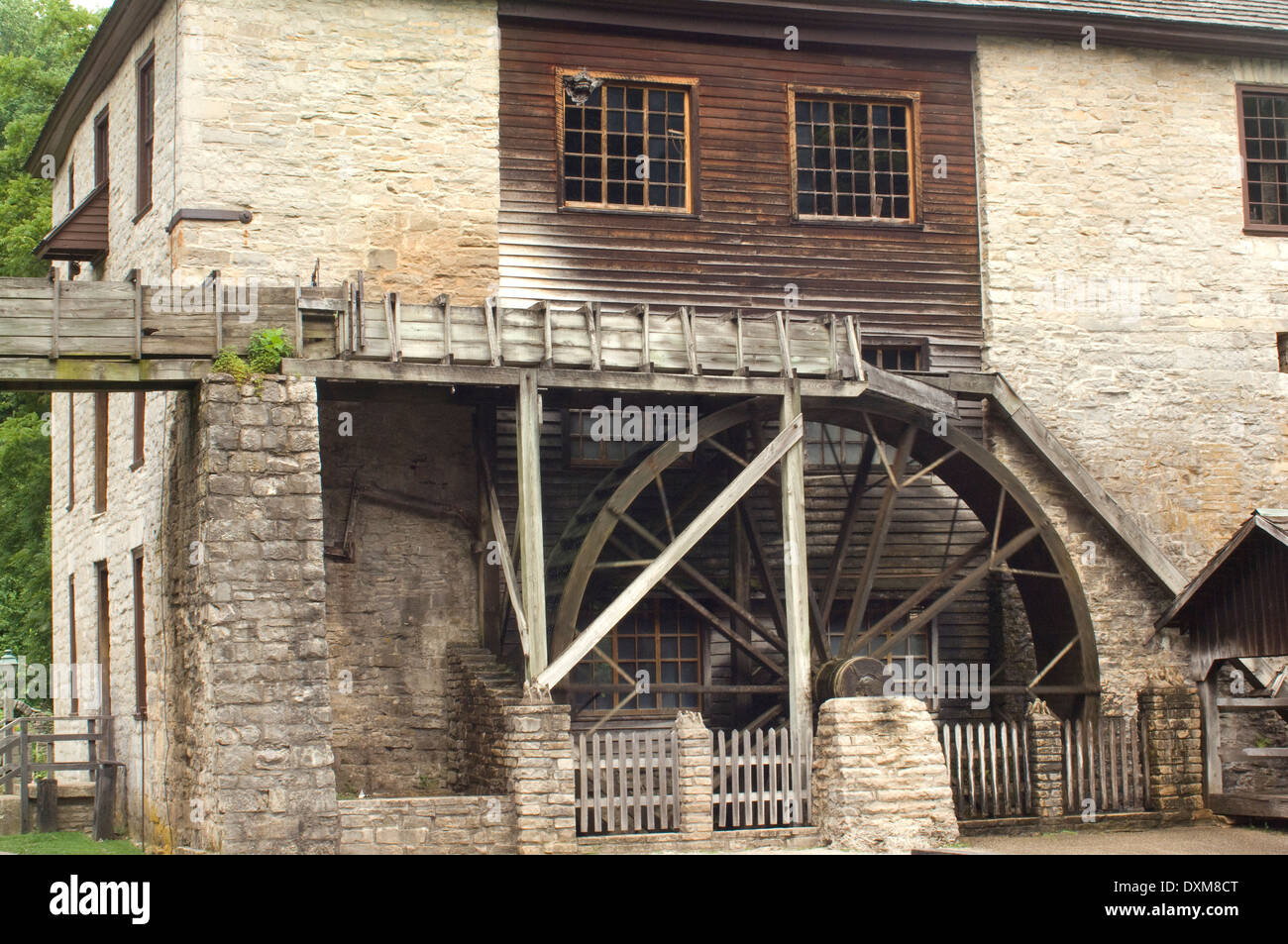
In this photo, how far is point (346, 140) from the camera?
17875 millimetres

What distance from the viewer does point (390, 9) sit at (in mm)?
18219

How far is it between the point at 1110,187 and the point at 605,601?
8.18 m

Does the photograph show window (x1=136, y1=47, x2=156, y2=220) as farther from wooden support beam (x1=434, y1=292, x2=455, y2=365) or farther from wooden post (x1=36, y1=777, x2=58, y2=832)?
wooden post (x1=36, y1=777, x2=58, y2=832)

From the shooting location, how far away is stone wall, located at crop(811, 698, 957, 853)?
14891 millimetres

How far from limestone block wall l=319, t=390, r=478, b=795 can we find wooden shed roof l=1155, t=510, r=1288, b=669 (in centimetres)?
787

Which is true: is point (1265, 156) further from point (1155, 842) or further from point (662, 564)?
point (662, 564)

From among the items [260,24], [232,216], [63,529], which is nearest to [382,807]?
[232,216]

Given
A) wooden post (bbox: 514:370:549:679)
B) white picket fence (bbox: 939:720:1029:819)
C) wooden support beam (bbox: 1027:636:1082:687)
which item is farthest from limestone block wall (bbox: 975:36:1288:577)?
wooden post (bbox: 514:370:549:679)

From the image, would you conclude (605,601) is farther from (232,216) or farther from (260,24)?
(260,24)

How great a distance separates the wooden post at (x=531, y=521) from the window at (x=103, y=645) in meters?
7.54

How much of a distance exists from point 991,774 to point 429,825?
6.18 meters

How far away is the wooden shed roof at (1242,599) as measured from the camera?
653 inches

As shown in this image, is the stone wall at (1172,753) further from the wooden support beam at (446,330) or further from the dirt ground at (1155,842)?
the wooden support beam at (446,330)

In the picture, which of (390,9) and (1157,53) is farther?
(1157,53)
